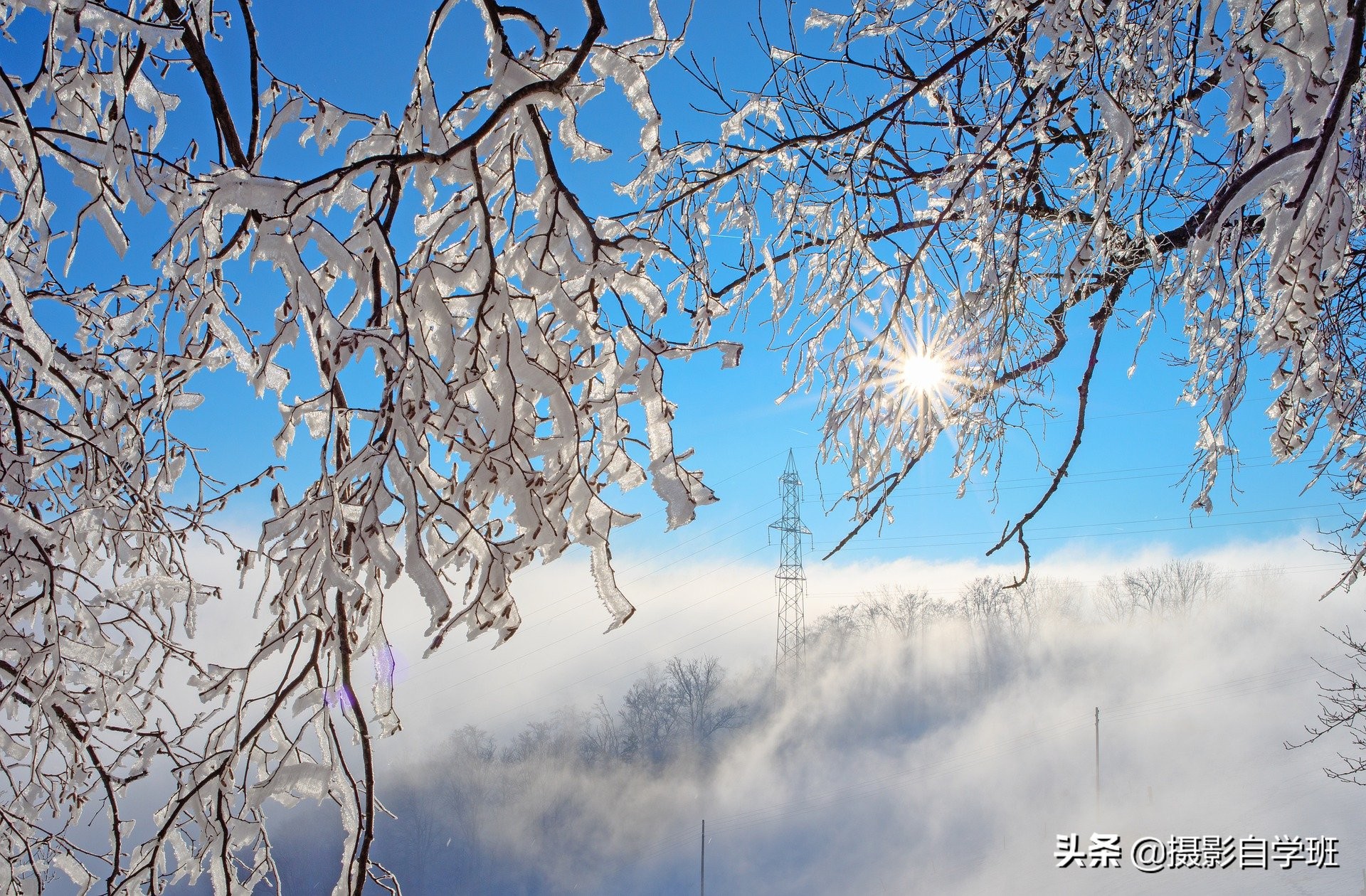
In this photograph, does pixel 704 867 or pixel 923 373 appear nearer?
pixel 923 373

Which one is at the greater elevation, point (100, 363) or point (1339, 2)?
point (1339, 2)

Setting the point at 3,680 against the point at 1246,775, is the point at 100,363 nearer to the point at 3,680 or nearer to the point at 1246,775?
the point at 3,680

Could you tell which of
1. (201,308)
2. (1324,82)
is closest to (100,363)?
(201,308)

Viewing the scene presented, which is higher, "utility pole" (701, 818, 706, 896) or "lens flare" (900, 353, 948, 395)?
"lens flare" (900, 353, 948, 395)

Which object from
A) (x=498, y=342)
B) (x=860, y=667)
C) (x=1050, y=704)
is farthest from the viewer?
(x=860, y=667)

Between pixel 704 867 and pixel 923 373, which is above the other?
pixel 923 373

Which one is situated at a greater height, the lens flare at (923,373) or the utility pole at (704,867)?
the lens flare at (923,373)

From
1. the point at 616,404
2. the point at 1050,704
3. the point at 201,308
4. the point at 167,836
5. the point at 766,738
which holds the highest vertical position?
the point at 1050,704

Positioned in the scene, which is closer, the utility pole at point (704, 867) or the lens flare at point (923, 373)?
the lens flare at point (923, 373)

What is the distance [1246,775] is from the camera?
29.3 m

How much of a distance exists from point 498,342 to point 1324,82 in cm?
115

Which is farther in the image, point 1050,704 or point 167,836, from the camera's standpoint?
point 1050,704

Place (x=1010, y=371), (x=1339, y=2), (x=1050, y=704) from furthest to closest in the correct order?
(x=1050, y=704)
(x=1010, y=371)
(x=1339, y=2)

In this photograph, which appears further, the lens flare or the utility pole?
the utility pole
